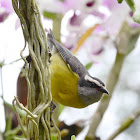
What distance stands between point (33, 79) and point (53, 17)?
0.33m

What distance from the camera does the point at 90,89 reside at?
2.50 feet

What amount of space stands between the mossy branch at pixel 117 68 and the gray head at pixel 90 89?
4 centimetres

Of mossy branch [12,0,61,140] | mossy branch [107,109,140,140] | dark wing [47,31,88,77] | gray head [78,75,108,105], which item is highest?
mossy branch [12,0,61,140]

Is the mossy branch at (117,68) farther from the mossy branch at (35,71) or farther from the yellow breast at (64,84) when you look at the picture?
the mossy branch at (35,71)

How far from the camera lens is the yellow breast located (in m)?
0.74

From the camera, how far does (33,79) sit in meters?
0.46

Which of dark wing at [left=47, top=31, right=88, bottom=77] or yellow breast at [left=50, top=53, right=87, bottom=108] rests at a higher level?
dark wing at [left=47, top=31, right=88, bottom=77]

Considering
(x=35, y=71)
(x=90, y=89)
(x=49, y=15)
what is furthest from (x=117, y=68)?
(x=35, y=71)

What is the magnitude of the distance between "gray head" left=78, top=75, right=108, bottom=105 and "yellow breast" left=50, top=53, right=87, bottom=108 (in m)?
0.01

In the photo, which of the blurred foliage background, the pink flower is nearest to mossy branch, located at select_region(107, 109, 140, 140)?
the blurred foliage background

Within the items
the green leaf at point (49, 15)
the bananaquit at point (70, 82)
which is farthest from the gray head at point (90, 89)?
the green leaf at point (49, 15)

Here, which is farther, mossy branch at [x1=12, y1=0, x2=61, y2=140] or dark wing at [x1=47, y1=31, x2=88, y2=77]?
dark wing at [x1=47, y1=31, x2=88, y2=77]

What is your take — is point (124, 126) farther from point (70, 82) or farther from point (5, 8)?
point (5, 8)

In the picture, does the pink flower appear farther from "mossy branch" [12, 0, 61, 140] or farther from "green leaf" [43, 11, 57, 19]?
"mossy branch" [12, 0, 61, 140]
